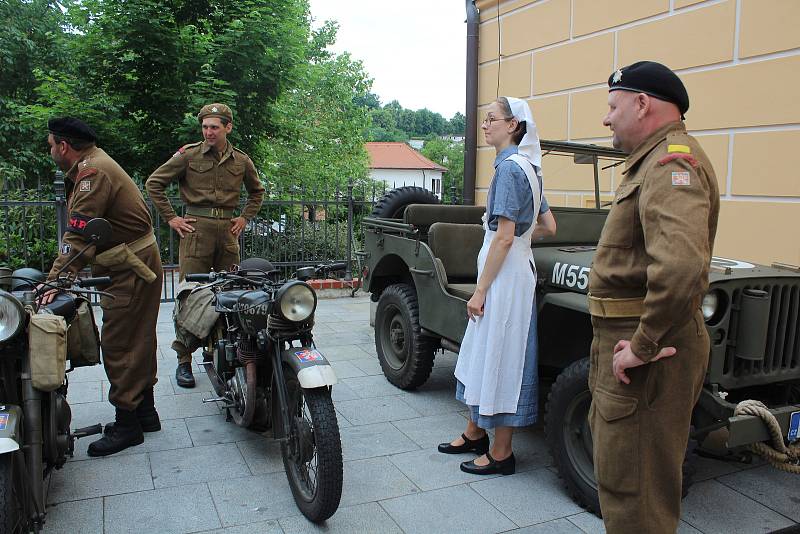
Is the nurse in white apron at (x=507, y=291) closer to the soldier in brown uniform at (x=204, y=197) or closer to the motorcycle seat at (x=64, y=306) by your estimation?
the motorcycle seat at (x=64, y=306)

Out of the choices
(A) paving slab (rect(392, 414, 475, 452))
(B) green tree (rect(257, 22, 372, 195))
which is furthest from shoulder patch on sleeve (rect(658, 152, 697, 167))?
(B) green tree (rect(257, 22, 372, 195))

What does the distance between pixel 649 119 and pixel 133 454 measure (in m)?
3.40

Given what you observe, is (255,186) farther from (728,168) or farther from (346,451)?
(728,168)

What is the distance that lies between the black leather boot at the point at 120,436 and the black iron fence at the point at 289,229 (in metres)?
4.95

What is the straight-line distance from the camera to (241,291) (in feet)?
13.5

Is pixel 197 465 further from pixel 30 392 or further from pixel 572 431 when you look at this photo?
pixel 572 431

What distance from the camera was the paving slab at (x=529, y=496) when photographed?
3285mm

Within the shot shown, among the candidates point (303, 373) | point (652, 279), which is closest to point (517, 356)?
point (303, 373)

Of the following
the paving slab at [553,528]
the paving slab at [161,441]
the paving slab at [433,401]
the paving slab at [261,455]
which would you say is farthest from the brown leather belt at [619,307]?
the paving slab at [161,441]

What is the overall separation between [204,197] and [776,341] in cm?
417

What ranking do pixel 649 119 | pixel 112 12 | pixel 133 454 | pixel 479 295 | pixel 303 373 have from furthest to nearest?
pixel 112 12
pixel 133 454
pixel 479 295
pixel 303 373
pixel 649 119

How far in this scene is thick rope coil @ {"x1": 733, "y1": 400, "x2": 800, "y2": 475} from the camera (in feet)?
9.81

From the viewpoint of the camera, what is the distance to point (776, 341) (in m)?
3.28

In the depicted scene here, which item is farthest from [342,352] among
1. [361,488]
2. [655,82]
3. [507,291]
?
[655,82]
